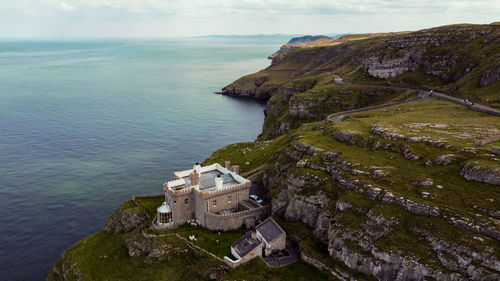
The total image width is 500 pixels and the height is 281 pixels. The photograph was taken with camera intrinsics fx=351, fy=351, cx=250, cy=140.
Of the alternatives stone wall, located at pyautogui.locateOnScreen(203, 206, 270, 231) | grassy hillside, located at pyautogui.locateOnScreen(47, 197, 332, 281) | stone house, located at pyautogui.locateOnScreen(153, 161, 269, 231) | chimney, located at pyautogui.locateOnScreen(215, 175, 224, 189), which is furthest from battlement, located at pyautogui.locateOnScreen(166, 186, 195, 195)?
grassy hillside, located at pyautogui.locateOnScreen(47, 197, 332, 281)

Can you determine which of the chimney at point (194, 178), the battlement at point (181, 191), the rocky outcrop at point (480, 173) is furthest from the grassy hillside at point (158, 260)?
the rocky outcrop at point (480, 173)

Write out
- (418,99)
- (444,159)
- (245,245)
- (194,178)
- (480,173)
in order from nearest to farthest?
(480,173) < (245,245) < (444,159) < (194,178) < (418,99)

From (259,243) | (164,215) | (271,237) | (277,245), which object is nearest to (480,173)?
(277,245)

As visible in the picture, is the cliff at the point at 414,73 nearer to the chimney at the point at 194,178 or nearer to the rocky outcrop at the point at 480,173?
the rocky outcrop at the point at 480,173

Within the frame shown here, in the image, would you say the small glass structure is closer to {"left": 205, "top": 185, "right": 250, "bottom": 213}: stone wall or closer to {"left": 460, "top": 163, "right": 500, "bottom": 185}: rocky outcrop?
{"left": 205, "top": 185, "right": 250, "bottom": 213}: stone wall

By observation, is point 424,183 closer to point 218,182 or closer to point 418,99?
point 218,182
